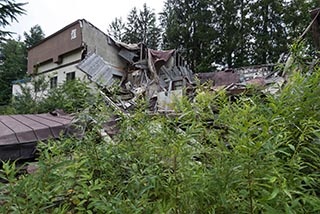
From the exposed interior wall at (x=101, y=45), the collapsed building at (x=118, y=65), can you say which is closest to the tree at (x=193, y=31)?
the collapsed building at (x=118, y=65)

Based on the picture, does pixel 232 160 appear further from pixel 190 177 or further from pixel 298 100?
pixel 298 100

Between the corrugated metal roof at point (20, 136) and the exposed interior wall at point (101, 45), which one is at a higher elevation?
the exposed interior wall at point (101, 45)

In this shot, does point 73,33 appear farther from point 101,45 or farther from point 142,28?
point 142,28

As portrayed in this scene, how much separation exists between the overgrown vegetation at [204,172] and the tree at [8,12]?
10624 millimetres

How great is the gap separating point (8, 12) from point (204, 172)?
452 inches

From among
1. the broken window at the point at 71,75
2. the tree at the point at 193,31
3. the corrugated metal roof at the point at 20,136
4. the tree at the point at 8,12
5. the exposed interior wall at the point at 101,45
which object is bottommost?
the corrugated metal roof at the point at 20,136

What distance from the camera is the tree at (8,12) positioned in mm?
8641

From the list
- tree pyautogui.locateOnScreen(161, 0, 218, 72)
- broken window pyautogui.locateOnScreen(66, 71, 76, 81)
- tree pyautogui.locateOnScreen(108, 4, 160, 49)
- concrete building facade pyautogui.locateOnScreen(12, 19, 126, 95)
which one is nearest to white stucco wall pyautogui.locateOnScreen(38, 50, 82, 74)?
concrete building facade pyautogui.locateOnScreen(12, 19, 126, 95)

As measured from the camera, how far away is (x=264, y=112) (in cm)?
107

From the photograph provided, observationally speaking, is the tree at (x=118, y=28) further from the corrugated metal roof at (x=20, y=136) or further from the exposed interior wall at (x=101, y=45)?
the corrugated metal roof at (x=20, y=136)

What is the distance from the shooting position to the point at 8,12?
8.80 m

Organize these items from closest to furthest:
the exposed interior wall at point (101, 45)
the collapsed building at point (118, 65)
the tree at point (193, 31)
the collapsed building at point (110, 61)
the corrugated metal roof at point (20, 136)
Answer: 1. the corrugated metal roof at point (20, 136)
2. the collapsed building at point (118, 65)
3. the collapsed building at point (110, 61)
4. the exposed interior wall at point (101, 45)
5. the tree at point (193, 31)

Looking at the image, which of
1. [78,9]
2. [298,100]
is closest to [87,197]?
[298,100]

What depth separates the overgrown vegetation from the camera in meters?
0.79
